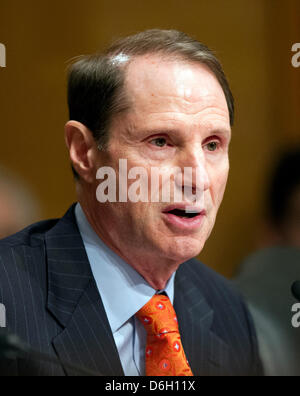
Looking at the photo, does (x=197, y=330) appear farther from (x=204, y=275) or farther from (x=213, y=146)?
(x=213, y=146)

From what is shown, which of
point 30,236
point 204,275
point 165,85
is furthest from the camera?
point 204,275

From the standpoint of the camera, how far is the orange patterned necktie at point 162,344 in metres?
1.01

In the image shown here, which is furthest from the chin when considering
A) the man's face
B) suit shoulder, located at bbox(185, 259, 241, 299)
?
suit shoulder, located at bbox(185, 259, 241, 299)

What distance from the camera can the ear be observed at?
1021 millimetres

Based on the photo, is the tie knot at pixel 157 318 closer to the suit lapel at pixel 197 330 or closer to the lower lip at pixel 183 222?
the suit lapel at pixel 197 330

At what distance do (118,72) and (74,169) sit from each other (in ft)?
0.68

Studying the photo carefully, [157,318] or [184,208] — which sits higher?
[184,208]

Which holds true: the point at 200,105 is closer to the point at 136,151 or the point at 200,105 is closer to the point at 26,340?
the point at 136,151

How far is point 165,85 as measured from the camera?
953 millimetres

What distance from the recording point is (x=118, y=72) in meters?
0.98

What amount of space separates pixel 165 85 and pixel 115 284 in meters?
0.38

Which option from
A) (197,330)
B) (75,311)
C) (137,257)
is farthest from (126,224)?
(197,330)

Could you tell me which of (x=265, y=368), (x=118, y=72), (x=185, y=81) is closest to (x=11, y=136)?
(x=118, y=72)

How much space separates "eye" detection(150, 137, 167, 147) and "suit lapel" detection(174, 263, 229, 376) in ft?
1.09
